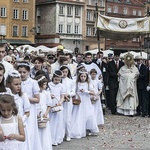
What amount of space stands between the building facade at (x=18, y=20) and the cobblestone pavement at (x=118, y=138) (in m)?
59.3

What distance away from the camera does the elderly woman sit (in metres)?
16.1

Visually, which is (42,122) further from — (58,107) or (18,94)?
(18,94)

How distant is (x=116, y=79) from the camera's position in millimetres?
16766

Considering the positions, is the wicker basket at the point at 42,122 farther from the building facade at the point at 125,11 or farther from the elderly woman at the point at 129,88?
the building facade at the point at 125,11

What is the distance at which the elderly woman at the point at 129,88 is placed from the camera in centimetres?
1611

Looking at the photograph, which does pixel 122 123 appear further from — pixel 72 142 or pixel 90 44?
pixel 90 44

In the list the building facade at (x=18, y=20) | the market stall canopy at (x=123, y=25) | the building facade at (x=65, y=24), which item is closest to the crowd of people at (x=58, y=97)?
the market stall canopy at (x=123, y=25)

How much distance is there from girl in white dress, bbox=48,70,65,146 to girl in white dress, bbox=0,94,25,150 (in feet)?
14.6

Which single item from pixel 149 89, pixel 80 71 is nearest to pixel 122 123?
pixel 149 89

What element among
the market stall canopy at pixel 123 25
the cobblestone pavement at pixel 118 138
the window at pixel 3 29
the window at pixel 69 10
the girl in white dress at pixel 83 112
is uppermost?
the window at pixel 69 10

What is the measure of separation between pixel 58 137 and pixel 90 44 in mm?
72456

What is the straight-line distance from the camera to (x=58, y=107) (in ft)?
33.3

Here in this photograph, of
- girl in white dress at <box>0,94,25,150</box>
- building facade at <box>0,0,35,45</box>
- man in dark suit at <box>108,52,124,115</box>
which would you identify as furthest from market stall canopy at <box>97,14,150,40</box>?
building facade at <box>0,0,35,45</box>

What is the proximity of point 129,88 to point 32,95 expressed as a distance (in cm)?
859
